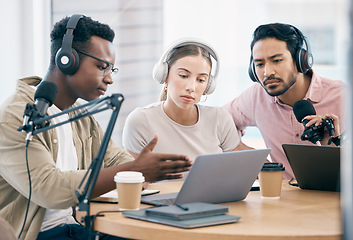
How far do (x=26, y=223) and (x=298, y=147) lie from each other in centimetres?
99

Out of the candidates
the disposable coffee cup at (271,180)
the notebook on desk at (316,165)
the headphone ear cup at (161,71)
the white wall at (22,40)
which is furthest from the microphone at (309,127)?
the white wall at (22,40)

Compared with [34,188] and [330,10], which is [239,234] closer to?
[34,188]

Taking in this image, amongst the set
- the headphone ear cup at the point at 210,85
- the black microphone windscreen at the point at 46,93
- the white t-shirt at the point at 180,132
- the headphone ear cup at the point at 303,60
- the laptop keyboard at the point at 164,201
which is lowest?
the laptop keyboard at the point at 164,201

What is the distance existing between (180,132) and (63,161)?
0.71m

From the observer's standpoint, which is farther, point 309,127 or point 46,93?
point 309,127

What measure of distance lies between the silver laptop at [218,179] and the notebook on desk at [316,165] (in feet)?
0.81

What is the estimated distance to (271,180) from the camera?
1.67 meters

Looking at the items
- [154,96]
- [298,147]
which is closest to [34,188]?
[298,147]

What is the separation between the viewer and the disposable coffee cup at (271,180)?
1.66 metres

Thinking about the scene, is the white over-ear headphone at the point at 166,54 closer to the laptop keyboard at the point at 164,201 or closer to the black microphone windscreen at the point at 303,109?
the black microphone windscreen at the point at 303,109

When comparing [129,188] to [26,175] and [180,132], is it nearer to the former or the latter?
[26,175]

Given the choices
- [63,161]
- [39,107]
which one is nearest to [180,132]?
[63,161]

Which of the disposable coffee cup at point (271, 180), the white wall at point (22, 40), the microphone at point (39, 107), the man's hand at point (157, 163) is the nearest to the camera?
the microphone at point (39, 107)

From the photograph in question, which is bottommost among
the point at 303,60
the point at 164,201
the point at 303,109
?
the point at 164,201
